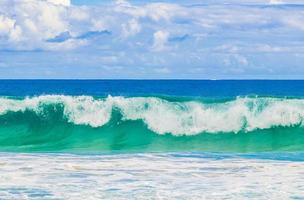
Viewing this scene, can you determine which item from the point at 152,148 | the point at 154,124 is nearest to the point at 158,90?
the point at 154,124

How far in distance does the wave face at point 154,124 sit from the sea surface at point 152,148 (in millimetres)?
35

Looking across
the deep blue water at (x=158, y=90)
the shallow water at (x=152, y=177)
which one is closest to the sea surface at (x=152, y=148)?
the shallow water at (x=152, y=177)

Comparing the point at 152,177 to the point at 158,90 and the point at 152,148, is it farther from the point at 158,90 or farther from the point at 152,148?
the point at 158,90

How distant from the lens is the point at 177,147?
21703 mm

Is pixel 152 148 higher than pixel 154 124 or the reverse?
A: the reverse

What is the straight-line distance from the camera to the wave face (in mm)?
22562

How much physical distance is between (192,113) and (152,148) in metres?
3.37

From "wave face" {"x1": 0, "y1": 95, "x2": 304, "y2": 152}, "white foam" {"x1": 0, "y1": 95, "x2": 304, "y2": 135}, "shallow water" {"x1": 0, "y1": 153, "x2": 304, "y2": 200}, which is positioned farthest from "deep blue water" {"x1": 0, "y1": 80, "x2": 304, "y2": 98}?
"shallow water" {"x1": 0, "y1": 153, "x2": 304, "y2": 200}

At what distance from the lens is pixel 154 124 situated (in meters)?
24.5

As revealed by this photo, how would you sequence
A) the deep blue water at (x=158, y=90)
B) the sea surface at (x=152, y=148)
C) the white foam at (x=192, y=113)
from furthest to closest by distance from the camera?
the deep blue water at (x=158, y=90) < the white foam at (x=192, y=113) < the sea surface at (x=152, y=148)

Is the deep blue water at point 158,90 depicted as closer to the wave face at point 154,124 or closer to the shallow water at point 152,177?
the wave face at point 154,124

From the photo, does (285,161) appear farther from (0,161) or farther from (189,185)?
(0,161)

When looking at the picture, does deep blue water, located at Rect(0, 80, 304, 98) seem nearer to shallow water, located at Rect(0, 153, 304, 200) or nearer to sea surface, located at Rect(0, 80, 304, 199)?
sea surface, located at Rect(0, 80, 304, 199)

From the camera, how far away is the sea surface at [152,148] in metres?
12.5
